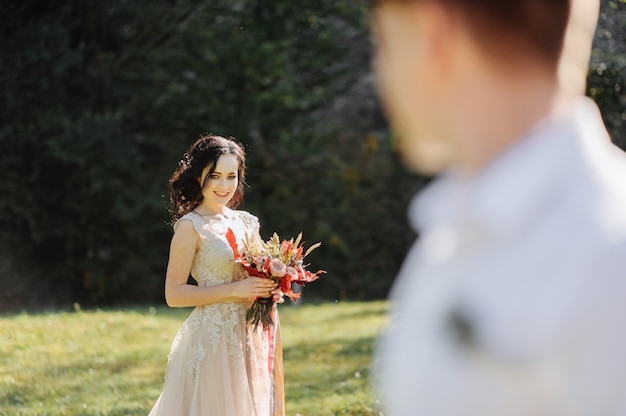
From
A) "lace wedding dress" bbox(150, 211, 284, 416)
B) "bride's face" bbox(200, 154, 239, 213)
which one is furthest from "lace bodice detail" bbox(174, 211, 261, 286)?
"bride's face" bbox(200, 154, 239, 213)

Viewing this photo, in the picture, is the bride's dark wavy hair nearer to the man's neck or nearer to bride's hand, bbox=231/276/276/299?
bride's hand, bbox=231/276/276/299

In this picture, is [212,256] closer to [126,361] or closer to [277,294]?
[277,294]

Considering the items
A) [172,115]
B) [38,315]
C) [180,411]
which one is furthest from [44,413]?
[172,115]

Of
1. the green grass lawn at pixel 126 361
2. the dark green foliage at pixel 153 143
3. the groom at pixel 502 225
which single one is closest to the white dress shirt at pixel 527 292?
the groom at pixel 502 225

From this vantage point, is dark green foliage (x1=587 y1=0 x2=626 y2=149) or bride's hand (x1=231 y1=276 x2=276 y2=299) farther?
dark green foliage (x1=587 y1=0 x2=626 y2=149)

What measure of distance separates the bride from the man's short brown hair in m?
4.02

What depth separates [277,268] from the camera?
4.75 m

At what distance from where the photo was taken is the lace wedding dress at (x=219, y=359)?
4777 millimetres

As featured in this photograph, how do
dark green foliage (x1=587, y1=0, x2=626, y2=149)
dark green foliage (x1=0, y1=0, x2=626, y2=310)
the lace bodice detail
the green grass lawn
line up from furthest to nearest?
1. dark green foliage (x1=0, y1=0, x2=626, y2=310)
2. dark green foliage (x1=587, y1=0, x2=626, y2=149)
3. the green grass lawn
4. the lace bodice detail

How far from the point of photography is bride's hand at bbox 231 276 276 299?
473 cm

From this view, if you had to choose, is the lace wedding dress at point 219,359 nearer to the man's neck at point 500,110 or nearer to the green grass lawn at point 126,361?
the green grass lawn at point 126,361

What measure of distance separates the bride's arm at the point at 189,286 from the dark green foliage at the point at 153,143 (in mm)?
10460

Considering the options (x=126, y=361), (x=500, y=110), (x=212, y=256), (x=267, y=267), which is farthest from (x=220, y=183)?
(x=126, y=361)

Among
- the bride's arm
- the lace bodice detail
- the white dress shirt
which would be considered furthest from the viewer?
the lace bodice detail
